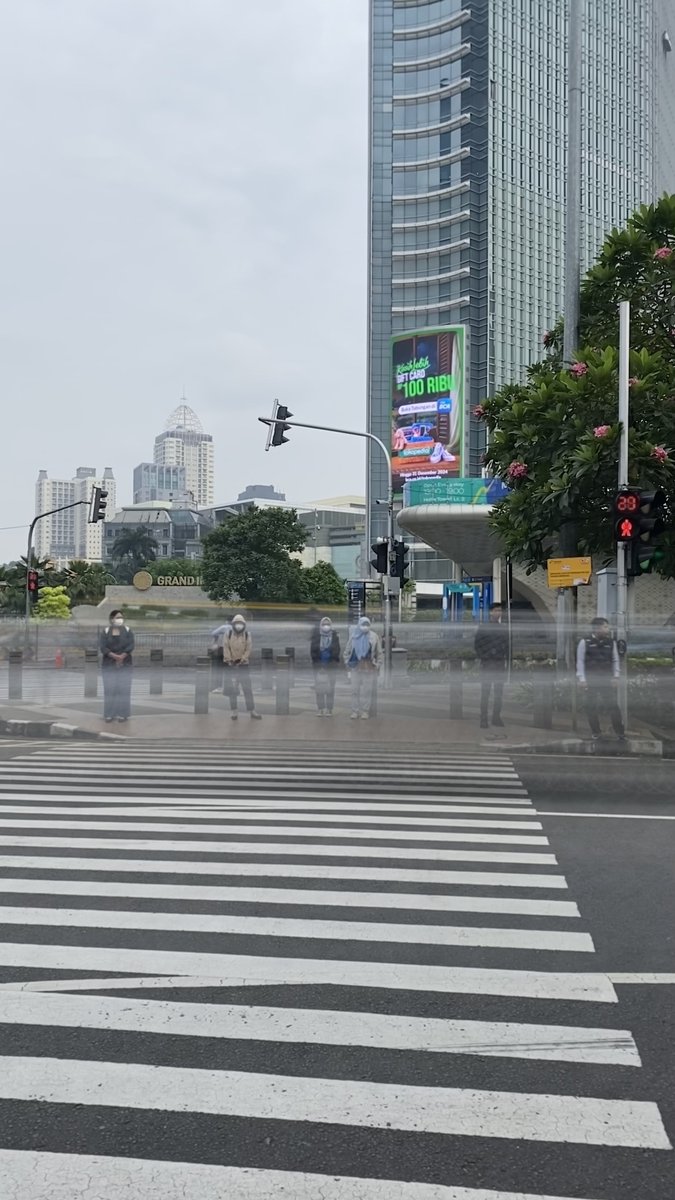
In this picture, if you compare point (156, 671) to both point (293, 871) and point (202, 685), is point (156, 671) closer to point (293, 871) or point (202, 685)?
point (202, 685)

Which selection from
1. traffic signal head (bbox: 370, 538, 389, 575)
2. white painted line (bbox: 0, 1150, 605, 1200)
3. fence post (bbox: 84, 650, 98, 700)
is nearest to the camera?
white painted line (bbox: 0, 1150, 605, 1200)

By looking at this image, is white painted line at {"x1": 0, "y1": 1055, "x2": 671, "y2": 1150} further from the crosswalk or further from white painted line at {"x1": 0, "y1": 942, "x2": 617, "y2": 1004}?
white painted line at {"x1": 0, "y1": 942, "x2": 617, "y2": 1004}

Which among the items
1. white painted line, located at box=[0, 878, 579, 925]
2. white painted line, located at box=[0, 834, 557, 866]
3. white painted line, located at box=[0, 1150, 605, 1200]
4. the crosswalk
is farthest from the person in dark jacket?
white painted line, located at box=[0, 1150, 605, 1200]

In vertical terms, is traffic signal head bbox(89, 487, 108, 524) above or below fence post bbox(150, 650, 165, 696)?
above

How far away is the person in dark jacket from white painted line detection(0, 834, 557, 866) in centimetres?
767

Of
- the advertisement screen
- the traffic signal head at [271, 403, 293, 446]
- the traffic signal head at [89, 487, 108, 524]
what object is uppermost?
the advertisement screen

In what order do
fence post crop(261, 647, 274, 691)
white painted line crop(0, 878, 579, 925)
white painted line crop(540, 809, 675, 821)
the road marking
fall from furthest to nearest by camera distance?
fence post crop(261, 647, 274, 691) → white painted line crop(540, 809, 675, 821) → the road marking → white painted line crop(0, 878, 579, 925)

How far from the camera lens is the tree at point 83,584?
71875 millimetres

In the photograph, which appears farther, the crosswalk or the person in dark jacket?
the person in dark jacket

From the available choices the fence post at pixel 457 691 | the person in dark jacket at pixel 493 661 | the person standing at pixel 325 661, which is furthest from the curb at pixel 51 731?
the person in dark jacket at pixel 493 661

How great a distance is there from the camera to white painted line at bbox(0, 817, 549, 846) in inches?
296

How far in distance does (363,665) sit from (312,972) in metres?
12.2

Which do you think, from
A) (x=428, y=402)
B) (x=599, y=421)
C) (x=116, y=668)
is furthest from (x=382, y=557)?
(x=428, y=402)

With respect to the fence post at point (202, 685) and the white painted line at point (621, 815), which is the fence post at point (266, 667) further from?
the white painted line at point (621, 815)
